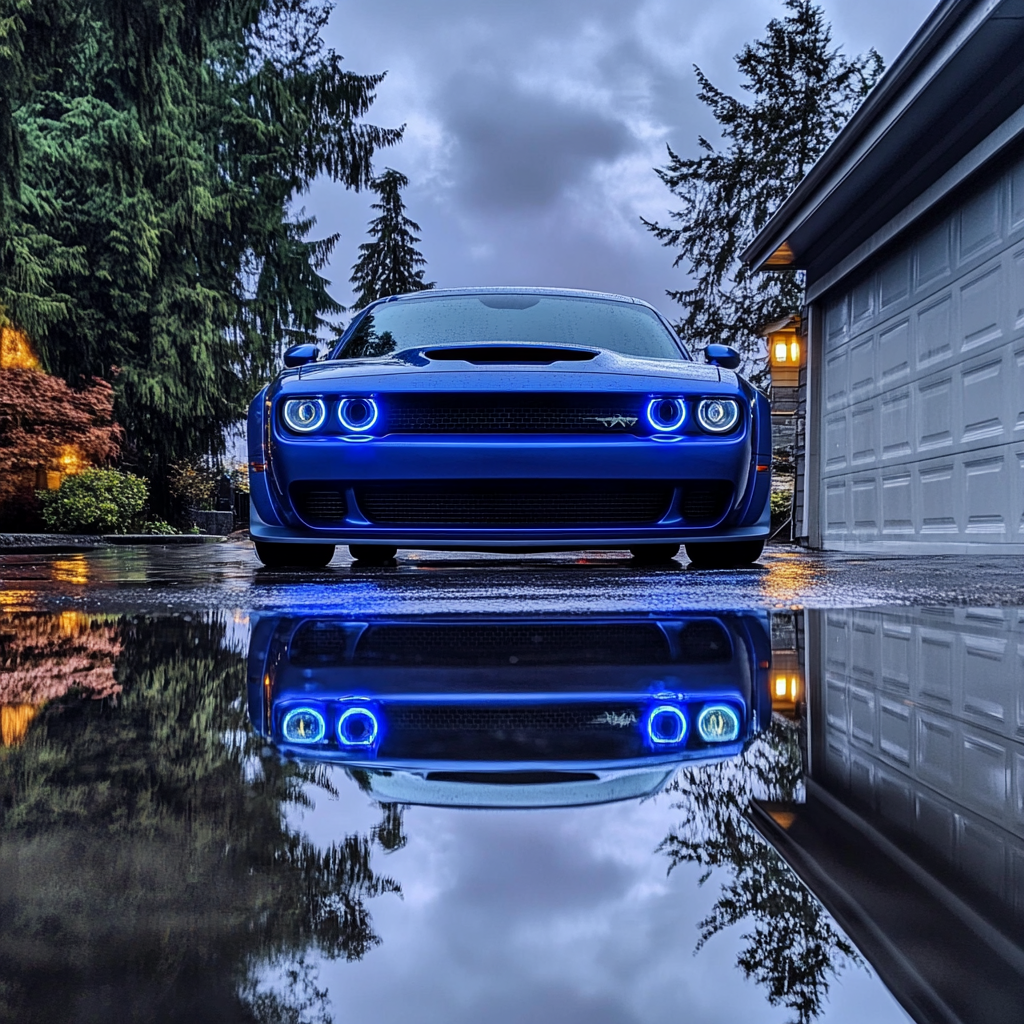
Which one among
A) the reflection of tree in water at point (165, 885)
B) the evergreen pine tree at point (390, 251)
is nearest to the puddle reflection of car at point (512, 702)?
the reflection of tree in water at point (165, 885)

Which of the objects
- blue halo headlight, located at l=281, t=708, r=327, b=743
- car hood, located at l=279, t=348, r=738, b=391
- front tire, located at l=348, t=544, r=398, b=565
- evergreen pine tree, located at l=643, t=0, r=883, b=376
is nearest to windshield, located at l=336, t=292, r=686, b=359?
car hood, located at l=279, t=348, r=738, b=391

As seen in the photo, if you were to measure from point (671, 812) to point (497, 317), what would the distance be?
16.0ft

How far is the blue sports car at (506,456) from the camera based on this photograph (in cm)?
414

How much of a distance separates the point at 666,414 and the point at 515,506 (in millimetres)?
715

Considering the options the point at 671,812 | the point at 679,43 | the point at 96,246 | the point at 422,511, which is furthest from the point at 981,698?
the point at 679,43

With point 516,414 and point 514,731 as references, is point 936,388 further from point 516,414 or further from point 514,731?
point 514,731

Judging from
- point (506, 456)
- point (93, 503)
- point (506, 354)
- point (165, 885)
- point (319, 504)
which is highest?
point (506, 354)

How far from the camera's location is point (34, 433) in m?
15.5

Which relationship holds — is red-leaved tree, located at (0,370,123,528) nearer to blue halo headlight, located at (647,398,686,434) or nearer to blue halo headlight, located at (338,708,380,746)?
blue halo headlight, located at (647,398,686,434)

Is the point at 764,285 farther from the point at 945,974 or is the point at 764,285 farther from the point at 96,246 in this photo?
the point at 945,974

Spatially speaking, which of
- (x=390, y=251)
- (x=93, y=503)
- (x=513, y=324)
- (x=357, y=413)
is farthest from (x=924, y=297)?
(x=390, y=251)

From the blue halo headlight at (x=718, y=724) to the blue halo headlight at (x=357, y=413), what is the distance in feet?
10.1

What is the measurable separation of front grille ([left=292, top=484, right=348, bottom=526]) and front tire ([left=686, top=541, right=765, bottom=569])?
1.53 metres

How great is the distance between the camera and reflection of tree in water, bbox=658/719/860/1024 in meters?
0.56
